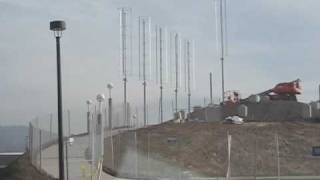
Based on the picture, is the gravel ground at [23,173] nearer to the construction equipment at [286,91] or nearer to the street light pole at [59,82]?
the street light pole at [59,82]

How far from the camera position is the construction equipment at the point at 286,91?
77938 mm

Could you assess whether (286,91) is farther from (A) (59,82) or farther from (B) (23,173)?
(A) (59,82)

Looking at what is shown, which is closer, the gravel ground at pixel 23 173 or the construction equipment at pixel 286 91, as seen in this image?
the gravel ground at pixel 23 173

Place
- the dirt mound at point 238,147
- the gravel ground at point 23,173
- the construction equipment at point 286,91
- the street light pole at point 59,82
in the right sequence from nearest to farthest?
1. the street light pole at point 59,82
2. the gravel ground at point 23,173
3. the dirt mound at point 238,147
4. the construction equipment at point 286,91

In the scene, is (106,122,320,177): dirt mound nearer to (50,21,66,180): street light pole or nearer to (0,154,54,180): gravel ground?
(0,154,54,180): gravel ground

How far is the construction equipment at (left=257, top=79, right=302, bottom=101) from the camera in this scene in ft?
256

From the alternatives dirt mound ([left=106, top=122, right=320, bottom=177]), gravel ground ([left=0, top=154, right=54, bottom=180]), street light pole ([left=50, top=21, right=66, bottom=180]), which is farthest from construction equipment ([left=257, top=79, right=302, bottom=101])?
street light pole ([left=50, top=21, right=66, bottom=180])

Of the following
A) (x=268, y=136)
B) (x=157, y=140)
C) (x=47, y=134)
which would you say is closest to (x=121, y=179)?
(x=47, y=134)

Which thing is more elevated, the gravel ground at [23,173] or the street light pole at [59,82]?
the street light pole at [59,82]

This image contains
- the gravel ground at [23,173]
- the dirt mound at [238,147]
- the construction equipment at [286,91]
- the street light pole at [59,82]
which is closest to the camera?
the street light pole at [59,82]

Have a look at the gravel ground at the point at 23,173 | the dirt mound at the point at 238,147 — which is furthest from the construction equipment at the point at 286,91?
the gravel ground at the point at 23,173

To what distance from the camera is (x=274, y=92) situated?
80.1 m

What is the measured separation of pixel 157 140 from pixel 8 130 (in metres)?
18.4

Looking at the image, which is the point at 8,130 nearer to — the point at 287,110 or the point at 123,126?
the point at 123,126
